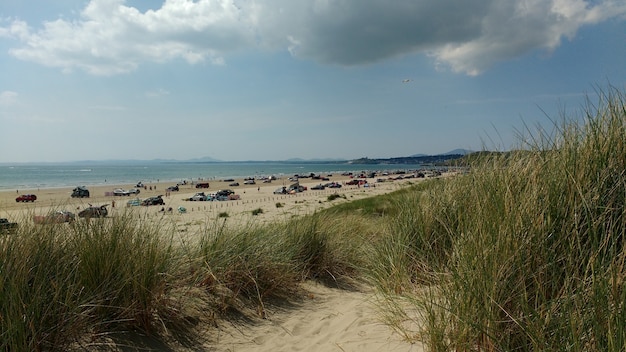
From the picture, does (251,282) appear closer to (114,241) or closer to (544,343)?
(114,241)

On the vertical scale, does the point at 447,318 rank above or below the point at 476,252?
below

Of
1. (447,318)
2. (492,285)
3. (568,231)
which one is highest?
(568,231)

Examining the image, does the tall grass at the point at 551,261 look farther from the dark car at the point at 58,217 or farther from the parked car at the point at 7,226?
the parked car at the point at 7,226

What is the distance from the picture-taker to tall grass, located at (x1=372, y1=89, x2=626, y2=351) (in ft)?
7.50

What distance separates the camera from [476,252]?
3098 millimetres

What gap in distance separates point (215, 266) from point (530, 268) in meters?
3.62

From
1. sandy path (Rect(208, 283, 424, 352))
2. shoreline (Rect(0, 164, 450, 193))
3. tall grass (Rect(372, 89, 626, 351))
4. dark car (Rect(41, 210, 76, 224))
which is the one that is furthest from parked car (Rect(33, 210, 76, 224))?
shoreline (Rect(0, 164, 450, 193))

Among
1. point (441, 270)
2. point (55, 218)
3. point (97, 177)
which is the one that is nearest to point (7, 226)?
point (55, 218)

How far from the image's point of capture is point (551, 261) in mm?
2807

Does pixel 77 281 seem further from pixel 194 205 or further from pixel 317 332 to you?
pixel 194 205

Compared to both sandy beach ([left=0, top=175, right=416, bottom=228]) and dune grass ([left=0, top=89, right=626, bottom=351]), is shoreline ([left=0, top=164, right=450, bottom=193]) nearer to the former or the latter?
sandy beach ([left=0, top=175, right=416, bottom=228])

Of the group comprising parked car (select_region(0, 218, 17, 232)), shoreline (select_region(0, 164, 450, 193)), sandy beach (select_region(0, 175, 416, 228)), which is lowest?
shoreline (select_region(0, 164, 450, 193))

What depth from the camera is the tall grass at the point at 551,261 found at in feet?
7.50

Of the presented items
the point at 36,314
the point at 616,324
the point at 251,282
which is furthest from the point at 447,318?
the point at 36,314
